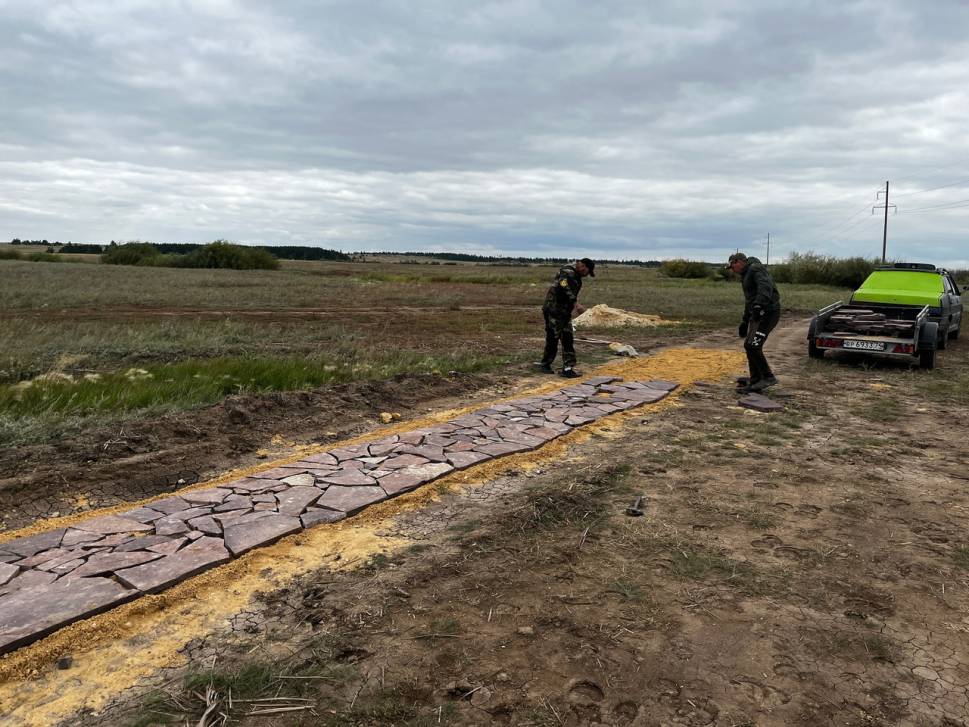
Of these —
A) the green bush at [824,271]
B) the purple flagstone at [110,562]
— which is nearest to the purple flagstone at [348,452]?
the purple flagstone at [110,562]

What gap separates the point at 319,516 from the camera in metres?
4.38

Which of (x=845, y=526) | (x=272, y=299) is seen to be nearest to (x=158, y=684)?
(x=845, y=526)

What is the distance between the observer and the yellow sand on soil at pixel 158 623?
265cm

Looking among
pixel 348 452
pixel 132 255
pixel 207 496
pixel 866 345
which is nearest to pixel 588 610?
pixel 207 496

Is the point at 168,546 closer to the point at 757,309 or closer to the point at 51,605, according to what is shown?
the point at 51,605

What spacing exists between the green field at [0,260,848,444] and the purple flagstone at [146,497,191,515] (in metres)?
1.99

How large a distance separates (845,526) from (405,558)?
2.93 m

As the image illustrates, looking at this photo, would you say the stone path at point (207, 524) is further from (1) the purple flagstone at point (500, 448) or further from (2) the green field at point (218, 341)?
(2) the green field at point (218, 341)

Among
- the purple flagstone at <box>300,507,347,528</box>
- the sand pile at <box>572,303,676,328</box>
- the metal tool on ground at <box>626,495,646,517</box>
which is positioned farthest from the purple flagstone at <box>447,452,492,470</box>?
the sand pile at <box>572,303,676,328</box>

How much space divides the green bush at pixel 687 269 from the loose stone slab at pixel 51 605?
65.5 meters

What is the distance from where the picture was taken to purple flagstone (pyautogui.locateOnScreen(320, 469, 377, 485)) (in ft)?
16.5

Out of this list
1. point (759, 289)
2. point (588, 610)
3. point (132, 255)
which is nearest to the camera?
point (588, 610)

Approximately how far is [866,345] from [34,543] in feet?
39.4

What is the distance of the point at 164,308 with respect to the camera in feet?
71.2
